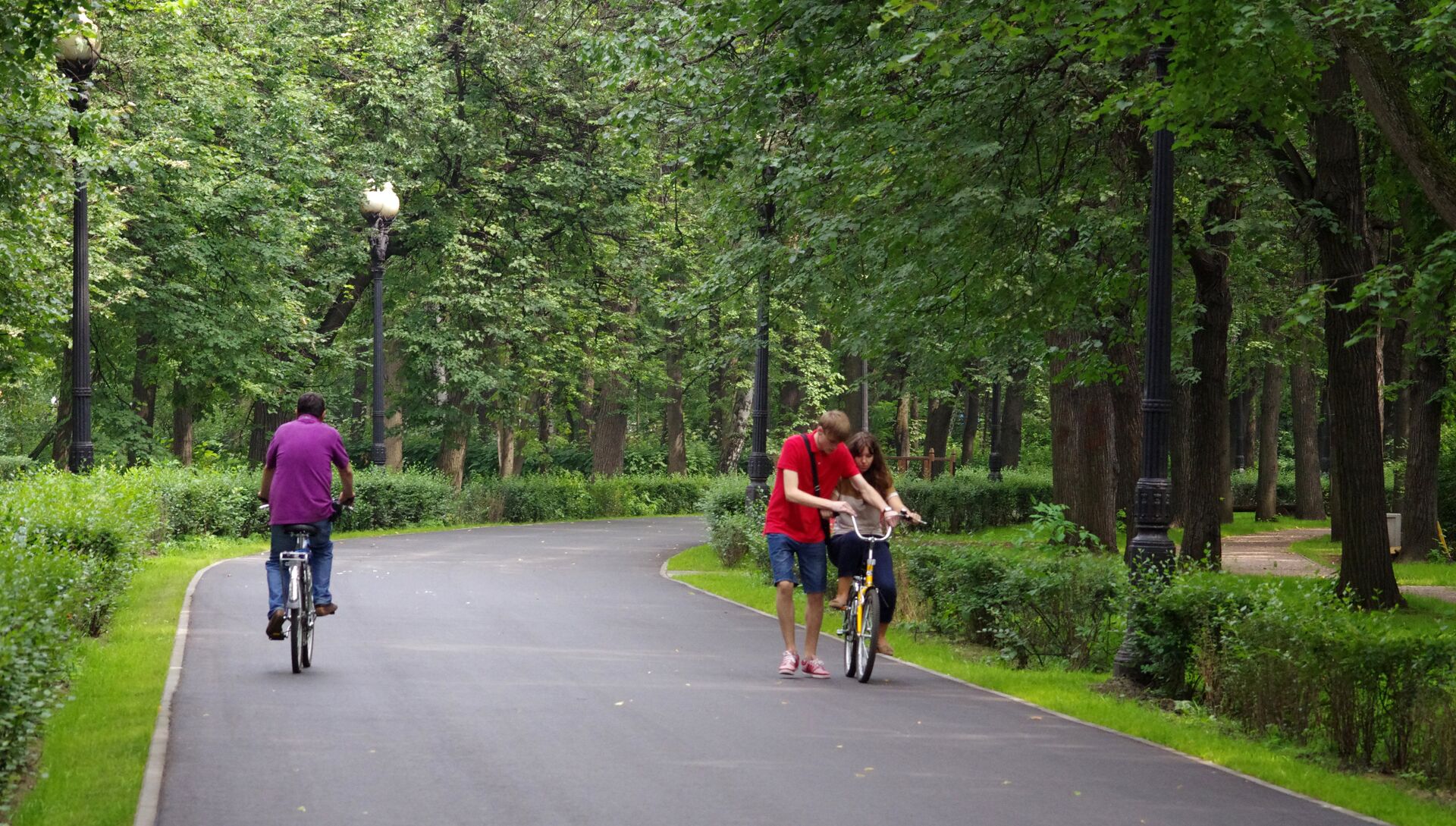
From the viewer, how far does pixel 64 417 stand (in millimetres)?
33562

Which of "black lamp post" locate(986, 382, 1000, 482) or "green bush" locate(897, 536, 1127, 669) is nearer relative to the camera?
"green bush" locate(897, 536, 1127, 669)

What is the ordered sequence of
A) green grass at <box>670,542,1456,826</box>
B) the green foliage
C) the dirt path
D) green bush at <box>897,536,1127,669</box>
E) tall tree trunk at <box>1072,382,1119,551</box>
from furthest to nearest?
the green foliage, tall tree trunk at <box>1072,382,1119,551</box>, the dirt path, green bush at <box>897,536,1127,669</box>, green grass at <box>670,542,1456,826</box>

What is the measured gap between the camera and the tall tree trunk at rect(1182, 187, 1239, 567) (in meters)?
19.3

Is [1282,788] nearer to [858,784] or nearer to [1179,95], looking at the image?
[858,784]

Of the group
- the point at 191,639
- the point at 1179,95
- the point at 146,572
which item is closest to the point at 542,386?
the point at 146,572

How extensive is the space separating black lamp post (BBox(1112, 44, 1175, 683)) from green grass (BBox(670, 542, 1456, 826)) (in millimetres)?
706

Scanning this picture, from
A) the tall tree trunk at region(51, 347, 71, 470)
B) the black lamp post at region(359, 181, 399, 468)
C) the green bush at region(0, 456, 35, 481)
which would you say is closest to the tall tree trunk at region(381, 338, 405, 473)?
the black lamp post at region(359, 181, 399, 468)

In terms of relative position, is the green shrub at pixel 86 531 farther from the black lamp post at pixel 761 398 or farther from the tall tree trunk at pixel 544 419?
the tall tree trunk at pixel 544 419

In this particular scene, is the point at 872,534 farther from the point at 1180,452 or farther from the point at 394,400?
the point at 394,400

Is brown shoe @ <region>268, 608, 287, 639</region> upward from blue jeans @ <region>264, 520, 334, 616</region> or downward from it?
downward

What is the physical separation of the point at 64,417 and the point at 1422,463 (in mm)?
27277

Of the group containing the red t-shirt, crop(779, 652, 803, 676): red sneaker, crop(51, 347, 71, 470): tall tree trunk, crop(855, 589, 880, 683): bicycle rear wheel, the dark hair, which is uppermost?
crop(51, 347, 71, 470): tall tree trunk

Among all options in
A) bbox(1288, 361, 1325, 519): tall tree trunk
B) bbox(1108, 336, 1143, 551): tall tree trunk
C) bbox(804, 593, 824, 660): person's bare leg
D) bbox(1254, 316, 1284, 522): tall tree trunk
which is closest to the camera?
bbox(804, 593, 824, 660): person's bare leg

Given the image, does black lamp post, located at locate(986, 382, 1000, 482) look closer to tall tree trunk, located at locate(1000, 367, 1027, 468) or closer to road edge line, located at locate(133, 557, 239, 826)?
tall tree trunk, located at locate(1000, 367, 1027, 468)
